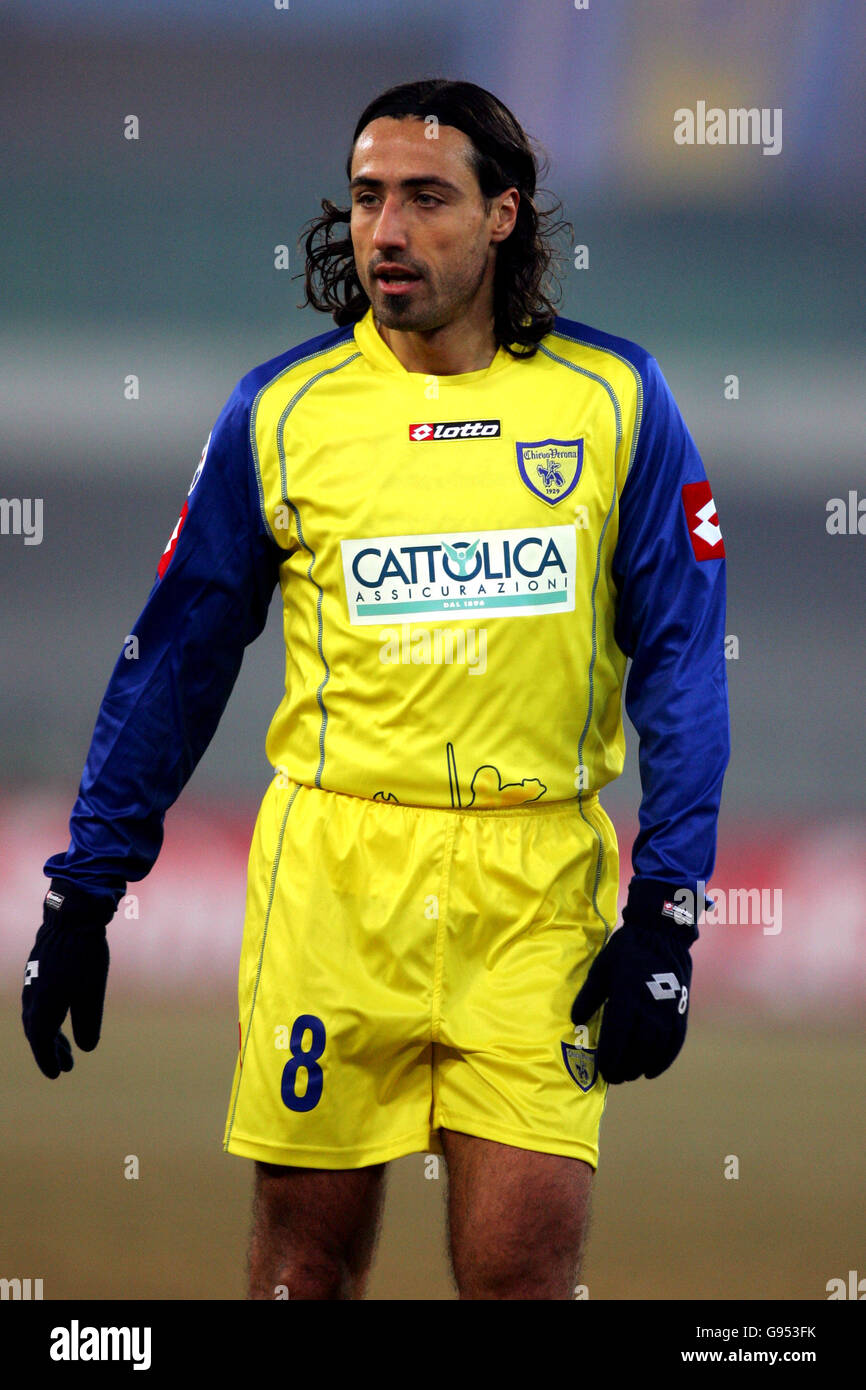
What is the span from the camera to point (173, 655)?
90.0 inches

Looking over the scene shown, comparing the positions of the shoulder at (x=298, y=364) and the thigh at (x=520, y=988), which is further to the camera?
the shoulder at (x=298, y=364)

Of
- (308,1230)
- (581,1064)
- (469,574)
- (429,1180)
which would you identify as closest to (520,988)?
(581,1064)

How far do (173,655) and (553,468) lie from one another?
1.80 ft

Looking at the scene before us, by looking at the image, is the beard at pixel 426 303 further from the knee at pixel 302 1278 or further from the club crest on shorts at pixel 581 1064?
the knee at pixel 302 1278

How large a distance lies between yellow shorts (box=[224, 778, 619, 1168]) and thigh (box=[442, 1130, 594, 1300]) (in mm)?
39

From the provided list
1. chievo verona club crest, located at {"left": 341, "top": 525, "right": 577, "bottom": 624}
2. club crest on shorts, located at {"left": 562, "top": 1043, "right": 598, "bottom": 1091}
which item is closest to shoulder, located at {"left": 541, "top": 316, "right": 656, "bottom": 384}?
chievo verona club crest, located at {"left": 341, "top": 525, "right": 577, "bottom": 624}

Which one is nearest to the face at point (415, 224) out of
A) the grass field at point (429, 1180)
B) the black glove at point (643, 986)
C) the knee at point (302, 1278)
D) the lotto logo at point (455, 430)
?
the lotto logo at point (455, 430)

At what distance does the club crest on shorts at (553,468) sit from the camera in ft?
Result: 7.11

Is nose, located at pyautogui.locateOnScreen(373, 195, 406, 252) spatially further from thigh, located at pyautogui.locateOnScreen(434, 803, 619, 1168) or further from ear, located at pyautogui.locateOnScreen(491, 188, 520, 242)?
thigh, located at pyautogui.locateOnScreen(434, 803, 619, 1168)

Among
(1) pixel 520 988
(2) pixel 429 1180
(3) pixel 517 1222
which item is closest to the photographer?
(3) pixel 517 1222

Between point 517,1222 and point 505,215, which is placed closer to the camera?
point 517,1222

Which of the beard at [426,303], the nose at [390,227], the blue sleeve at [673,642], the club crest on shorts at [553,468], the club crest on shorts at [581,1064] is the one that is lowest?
the club crest on shorts at [581,1064]

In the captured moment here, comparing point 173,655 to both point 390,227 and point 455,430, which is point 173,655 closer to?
point 455,430

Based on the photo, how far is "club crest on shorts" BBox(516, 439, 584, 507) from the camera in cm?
217
